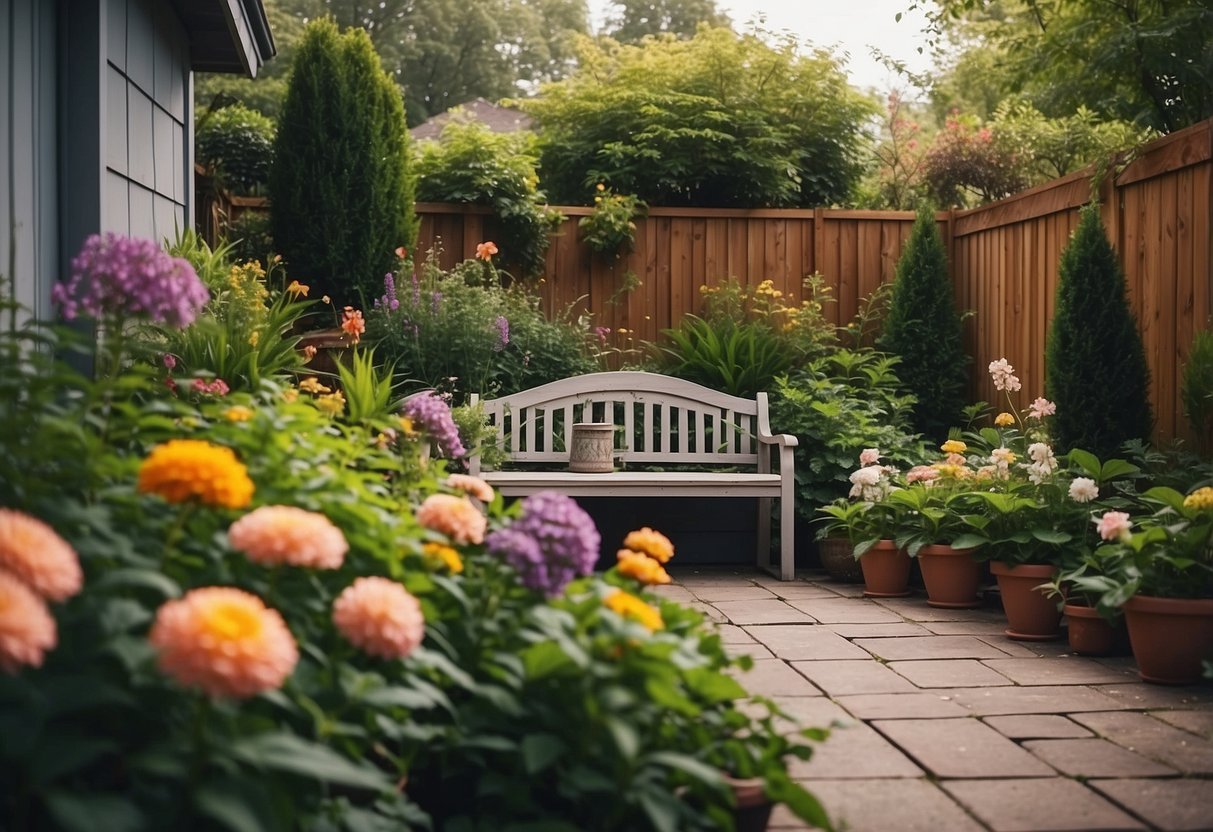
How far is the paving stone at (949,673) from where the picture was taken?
3592 mm

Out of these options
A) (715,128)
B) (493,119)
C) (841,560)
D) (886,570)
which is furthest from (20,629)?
(493,119)

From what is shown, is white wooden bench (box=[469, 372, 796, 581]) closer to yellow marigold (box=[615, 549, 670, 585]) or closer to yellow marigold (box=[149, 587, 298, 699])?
yellow marigold (box=[615, 549, 670, 585])

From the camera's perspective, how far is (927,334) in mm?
7383

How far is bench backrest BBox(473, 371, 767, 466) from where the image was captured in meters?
6.18

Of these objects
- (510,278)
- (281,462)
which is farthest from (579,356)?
(281,462)

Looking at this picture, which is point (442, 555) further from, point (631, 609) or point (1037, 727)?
point (1037, 727)

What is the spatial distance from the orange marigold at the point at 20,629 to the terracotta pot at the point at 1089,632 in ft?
11.5

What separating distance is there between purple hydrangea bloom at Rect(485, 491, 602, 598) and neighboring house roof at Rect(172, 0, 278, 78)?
3774mm

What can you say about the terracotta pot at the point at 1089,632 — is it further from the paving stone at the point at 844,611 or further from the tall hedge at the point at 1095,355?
the tall hedge at the point at 1095,355

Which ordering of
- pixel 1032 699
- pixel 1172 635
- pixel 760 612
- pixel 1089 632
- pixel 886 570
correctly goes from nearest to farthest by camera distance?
pixel 1032 699 < pixel 1172 635 < pixel 1089 632 < pixel 760 612 < pixel 886 570

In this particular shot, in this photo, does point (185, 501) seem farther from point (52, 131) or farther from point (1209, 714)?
point (1209, 714)

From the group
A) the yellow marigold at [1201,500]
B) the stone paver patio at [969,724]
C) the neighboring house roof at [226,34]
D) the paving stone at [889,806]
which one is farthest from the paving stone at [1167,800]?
the neighboring house roof at [226,34]

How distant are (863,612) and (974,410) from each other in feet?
8.30

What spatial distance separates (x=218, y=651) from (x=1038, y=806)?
181 centimetres
